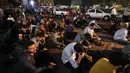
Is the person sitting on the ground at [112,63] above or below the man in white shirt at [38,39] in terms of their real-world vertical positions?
above

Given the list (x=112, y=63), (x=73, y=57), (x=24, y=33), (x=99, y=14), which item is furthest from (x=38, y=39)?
(x=99, y=14)

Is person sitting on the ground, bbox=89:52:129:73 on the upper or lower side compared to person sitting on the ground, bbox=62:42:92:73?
upper

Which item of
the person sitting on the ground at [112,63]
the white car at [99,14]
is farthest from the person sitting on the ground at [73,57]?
the white car at [99,14]

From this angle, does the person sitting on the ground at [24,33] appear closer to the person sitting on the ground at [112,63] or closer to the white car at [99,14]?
the person sitting on the ground at [112,63]

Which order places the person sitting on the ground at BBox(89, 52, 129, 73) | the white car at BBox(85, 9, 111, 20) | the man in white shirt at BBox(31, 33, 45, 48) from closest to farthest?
the person sitting on the ground at BBox(89, 52, 129, 73), the man in white shirt at BBox(31, 33, 45, 48), the white car at BBox(85, 9, 111, 20)

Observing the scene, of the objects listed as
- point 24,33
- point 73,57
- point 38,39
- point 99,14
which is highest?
point 73,57

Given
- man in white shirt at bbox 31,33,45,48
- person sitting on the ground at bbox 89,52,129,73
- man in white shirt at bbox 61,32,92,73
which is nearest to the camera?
person sitting on the ground at bbox 89,52,129,73

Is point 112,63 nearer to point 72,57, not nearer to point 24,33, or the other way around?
point 72,57

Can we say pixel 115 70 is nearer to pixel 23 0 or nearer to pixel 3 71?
pixel 3 71

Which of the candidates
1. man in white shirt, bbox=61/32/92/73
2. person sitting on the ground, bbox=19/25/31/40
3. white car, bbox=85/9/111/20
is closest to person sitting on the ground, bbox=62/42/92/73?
man in white shirt, bbox=61/32/92/73

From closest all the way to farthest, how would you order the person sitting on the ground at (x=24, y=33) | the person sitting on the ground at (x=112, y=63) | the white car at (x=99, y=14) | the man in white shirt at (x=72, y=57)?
the person sitting on the ground at (x=112, y=63)
the man in white shirt at (x=72, y=57)
the person sitting on the ground at (x=24, y=33)
the white car at (x=99, y=14)

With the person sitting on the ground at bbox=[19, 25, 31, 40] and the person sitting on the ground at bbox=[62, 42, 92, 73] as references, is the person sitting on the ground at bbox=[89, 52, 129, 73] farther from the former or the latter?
the person sitting on the ground at bbox=[19, 25, 31, 40]

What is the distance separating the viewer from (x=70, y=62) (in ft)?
18.7

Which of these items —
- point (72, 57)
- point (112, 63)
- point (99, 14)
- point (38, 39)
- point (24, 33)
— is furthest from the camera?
point (99, 14)
